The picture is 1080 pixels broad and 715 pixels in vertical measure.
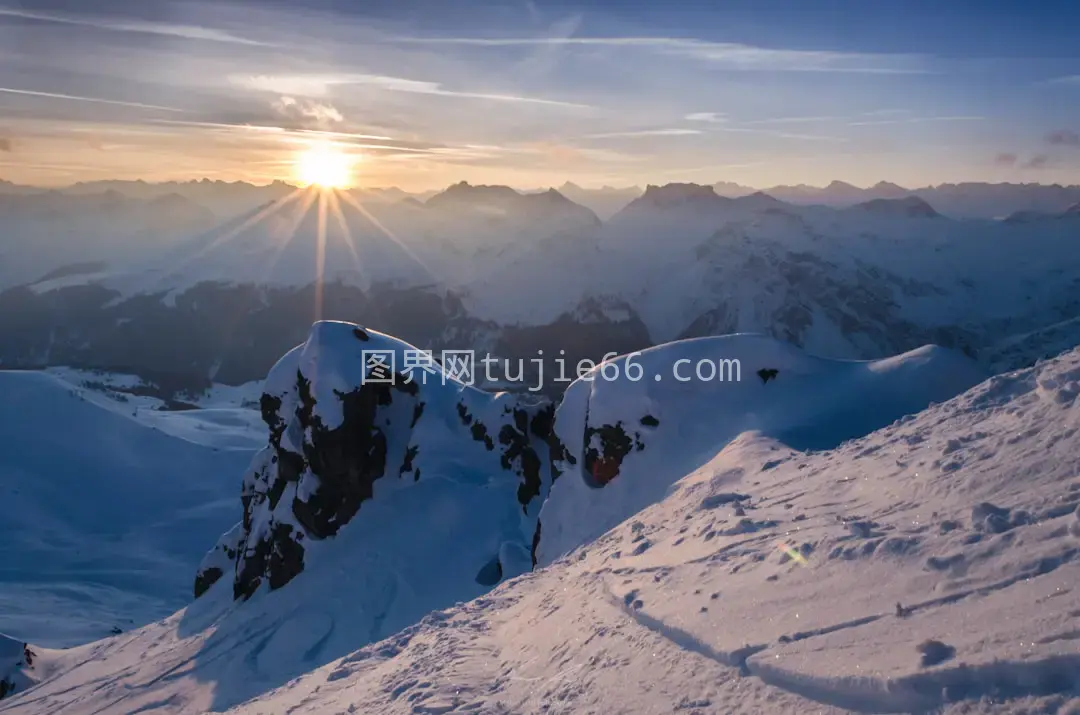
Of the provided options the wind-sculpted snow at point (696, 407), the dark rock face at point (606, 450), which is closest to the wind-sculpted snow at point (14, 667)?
the wind-sculpted snow at point (696, 407)

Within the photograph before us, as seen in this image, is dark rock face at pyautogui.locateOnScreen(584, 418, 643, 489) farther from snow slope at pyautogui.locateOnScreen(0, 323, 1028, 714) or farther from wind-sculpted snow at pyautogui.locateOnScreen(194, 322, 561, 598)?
wind-sculpted snow at pyautogui.locateOnScreen(194, 322, 561, 598)

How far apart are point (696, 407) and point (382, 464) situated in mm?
13193

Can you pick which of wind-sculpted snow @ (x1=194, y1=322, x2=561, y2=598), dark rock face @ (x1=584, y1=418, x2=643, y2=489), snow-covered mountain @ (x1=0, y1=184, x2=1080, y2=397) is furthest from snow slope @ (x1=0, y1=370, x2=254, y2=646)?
snow-covered mountain @ (x1=0, y1=184, x2=1080, y2=397)

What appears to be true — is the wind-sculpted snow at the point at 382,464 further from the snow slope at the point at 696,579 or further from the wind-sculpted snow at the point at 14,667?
the wind-sculpted snow at the point at 14,667

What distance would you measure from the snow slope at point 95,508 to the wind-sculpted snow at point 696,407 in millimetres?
26798

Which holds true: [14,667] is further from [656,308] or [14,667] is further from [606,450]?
[656,308]

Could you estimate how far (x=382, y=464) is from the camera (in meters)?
28.9

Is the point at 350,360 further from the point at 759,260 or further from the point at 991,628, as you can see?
the point at 759,260

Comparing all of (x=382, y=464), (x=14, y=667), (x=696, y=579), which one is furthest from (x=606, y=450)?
(x=14, y=667)

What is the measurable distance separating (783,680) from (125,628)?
38236 millimetres

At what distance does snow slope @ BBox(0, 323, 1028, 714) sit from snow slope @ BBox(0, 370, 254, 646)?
14.5 metres

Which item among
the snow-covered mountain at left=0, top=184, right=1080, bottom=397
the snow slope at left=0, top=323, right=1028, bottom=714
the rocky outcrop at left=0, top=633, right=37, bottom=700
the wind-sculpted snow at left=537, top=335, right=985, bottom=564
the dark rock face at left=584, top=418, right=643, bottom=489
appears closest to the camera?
the snow slope at left=0, top=323, right=1028, bottom=714

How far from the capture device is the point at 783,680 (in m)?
5.95

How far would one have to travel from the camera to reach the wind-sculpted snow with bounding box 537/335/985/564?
19.4 metres
